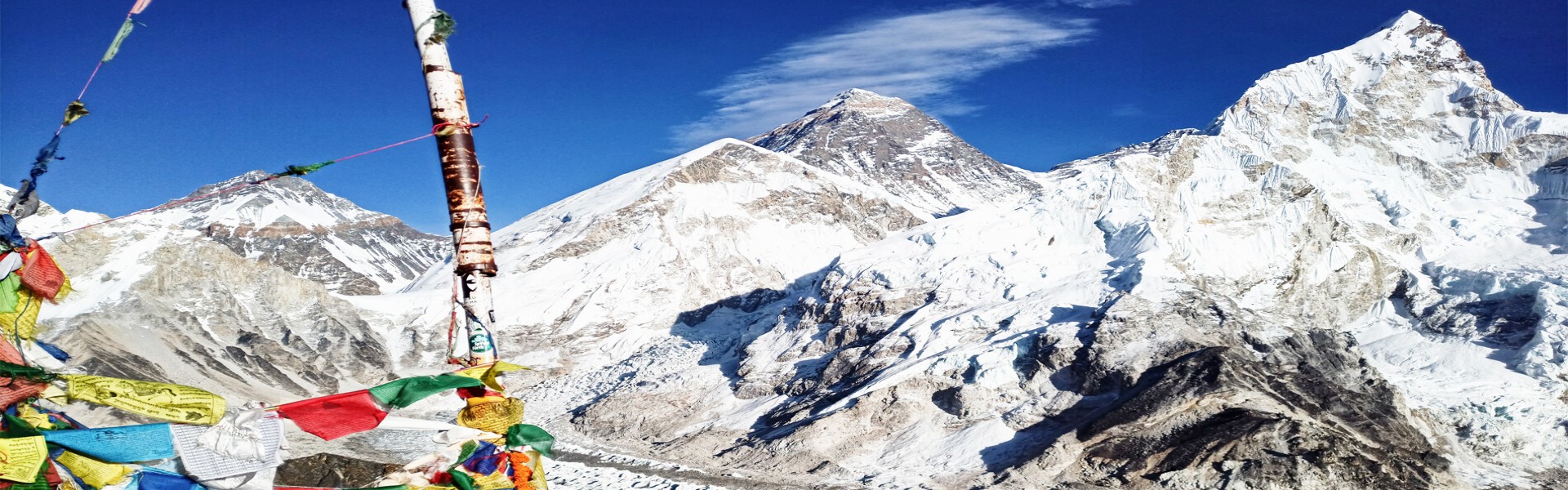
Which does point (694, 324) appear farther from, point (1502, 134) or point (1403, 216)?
point (1502, 134)

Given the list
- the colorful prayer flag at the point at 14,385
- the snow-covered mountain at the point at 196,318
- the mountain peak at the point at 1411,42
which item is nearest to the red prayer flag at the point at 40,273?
the colorful prayer flag at the point at 14,385

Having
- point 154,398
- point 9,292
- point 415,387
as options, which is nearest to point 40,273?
point 9,292

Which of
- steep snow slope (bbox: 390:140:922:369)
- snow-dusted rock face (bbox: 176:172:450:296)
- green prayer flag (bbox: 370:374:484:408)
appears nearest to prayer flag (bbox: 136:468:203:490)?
green prayer flag (bbox: 370:374:484:408)

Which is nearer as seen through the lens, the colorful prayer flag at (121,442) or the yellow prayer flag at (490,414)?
the colorful prayer flag at (121,442)

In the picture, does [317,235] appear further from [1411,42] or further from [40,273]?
[40,273]

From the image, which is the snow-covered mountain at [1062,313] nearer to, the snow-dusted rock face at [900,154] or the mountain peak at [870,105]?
the snow-dusted rock face at [900,154]

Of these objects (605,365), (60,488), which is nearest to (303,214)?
(605,365)

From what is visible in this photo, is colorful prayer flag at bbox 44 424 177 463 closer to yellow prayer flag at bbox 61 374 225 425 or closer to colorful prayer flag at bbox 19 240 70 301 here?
yellow prayer flag at bbox 61 374 225 425
